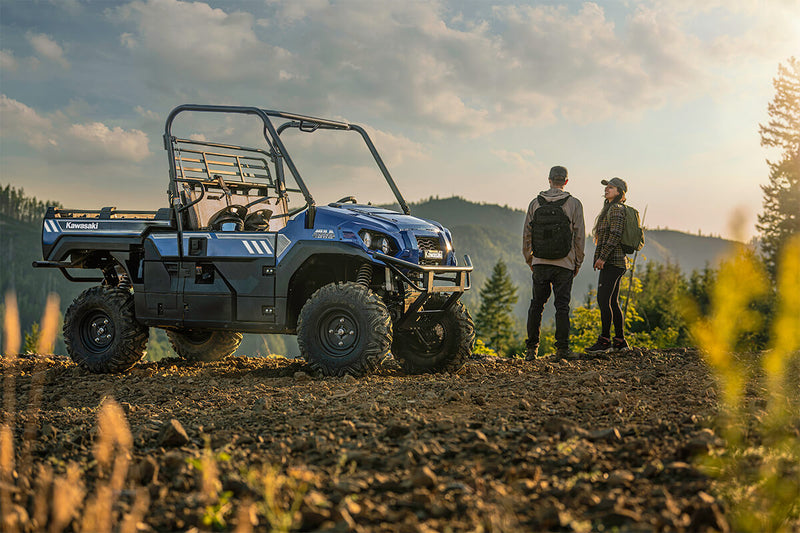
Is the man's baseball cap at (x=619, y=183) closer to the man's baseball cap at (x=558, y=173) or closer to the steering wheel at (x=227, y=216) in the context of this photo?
the man's baseball cap at (x=558, y=173)

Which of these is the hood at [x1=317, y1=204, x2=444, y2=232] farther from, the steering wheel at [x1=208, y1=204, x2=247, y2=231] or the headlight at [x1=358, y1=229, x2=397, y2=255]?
the steering wheel at [x1=208, y1=204, x2=247, y2=231]

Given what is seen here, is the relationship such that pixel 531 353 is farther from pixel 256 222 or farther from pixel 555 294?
pixel 256 222

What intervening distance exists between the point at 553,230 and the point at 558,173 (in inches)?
29.5

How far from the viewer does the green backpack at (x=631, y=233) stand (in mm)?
9602

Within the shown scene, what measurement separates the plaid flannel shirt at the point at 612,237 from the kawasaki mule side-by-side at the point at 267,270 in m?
2.21

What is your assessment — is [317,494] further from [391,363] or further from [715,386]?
[391,363]

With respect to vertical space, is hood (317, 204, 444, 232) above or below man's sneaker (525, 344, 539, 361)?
above

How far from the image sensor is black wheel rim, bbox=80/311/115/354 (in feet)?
31.1

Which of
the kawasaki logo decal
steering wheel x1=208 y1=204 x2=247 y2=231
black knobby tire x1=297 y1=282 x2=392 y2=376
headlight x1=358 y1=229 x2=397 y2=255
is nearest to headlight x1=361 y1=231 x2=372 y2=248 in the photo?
headlight x1=358 y1=229 x2=397 y2=255

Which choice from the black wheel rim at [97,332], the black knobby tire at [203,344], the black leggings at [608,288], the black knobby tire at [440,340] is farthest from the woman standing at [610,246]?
the black wheel rim at [97,332]

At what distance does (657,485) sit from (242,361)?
7.72m

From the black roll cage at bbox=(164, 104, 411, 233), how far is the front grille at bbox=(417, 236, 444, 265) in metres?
0.99

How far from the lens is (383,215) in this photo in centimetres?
819

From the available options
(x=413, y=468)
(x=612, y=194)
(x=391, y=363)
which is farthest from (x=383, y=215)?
(x=413, y=468)
